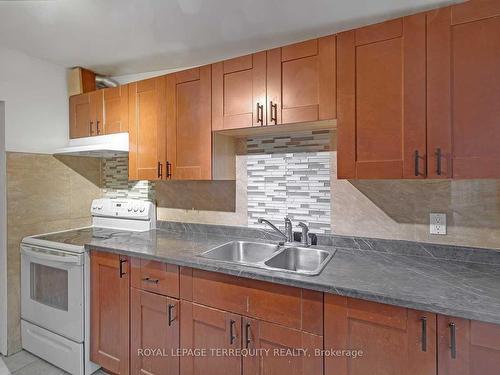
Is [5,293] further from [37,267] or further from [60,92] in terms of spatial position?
[60,92]

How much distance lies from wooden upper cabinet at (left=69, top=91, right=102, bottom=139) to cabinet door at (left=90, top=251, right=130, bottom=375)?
1085 millimetres

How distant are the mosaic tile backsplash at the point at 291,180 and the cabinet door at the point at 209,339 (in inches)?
30.0

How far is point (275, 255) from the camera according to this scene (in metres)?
1.67

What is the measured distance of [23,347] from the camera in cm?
219

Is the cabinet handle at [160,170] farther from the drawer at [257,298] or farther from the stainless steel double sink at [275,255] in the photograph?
the drawer at [257,298]

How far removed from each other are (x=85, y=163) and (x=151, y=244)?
1265 mm

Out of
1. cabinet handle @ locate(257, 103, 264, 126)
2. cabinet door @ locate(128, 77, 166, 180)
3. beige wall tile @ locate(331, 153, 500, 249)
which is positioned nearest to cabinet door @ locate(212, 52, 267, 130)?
cabinet handle @ locate(257, 103, 264, 126)

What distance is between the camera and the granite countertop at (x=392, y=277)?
103 centimetres

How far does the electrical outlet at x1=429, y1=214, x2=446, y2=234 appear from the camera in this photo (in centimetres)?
154

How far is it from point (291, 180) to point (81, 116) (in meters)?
1.86

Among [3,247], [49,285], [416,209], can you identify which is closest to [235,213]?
[416,209]

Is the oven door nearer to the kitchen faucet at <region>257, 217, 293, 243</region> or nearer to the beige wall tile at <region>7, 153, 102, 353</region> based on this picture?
the beige wall tile at <region>7, 153, 102, 353</region>

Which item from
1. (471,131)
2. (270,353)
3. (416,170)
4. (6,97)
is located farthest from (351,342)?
(6,97)

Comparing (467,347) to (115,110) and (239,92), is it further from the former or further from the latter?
(115,110)
